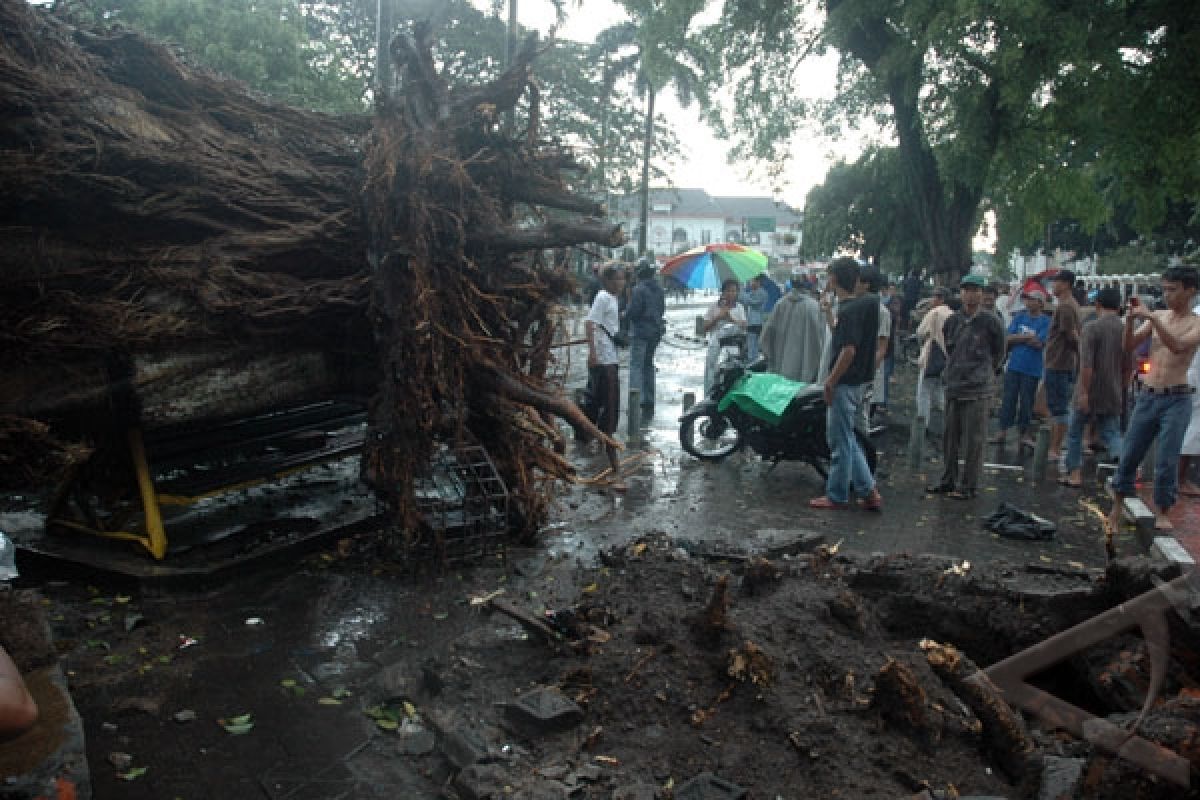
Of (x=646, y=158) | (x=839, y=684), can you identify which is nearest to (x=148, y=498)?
(x=839, y=684)

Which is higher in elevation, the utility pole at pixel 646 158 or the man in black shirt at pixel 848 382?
the utility pole at pixel 646 158

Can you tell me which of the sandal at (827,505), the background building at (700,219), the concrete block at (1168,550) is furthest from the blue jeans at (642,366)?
the background building at (700,219)

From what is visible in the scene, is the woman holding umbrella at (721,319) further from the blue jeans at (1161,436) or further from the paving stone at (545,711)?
the paving stone at (545,711)

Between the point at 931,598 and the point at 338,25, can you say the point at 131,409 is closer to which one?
the point at 931,598

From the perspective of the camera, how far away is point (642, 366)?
38.9 ft

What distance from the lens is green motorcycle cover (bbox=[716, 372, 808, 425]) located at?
28.5 ft

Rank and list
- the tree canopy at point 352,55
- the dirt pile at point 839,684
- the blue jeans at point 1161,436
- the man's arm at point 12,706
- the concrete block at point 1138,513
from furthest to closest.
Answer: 1. the tree canopy at point 352,55
2. the concrete block at point 1138,513
3. the blue jeans at point 1161,436
4. the dirt pile at point 839,684
5. the man's arm at point 12,706

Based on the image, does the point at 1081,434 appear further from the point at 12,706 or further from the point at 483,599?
the point at 12,706

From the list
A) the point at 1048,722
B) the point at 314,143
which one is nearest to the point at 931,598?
the point at 1048,722

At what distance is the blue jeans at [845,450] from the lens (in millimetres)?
7621

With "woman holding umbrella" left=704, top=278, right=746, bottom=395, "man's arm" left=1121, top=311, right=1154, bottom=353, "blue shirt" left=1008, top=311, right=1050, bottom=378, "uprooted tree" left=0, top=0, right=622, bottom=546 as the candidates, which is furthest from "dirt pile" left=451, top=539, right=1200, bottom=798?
"woman holding umbrella" left=704, top=278, right=746, bottom=395

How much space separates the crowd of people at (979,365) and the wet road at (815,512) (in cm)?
30

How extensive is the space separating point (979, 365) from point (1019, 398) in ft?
11.3

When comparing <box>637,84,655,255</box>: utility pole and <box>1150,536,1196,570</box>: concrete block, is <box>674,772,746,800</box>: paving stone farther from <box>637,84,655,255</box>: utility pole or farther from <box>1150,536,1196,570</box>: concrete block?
<box>637,84,655,255</box>: utility pole
